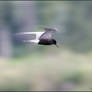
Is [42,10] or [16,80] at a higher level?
[42,10]

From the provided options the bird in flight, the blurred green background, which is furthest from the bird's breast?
the blurred green background

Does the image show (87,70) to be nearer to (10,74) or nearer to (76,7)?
(10,74)

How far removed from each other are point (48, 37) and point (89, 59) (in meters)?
2.72

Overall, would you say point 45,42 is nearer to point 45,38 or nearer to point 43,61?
point 45,38

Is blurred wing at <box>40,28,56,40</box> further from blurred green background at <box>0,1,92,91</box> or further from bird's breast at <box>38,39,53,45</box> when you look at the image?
blurred green background at <box>0,1,92,91</box>

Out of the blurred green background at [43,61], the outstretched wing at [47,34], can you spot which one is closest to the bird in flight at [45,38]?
the outstretched wing at [47,34]

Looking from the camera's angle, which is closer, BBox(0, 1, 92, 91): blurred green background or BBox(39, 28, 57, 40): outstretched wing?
BBox(39, 28, 57, 40): outstretched wing

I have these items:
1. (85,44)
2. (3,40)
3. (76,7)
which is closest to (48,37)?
(3,40)

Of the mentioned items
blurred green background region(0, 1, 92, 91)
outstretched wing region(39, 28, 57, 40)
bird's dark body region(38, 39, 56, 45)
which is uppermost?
outstretched wing region(39, 28, 57, 40)

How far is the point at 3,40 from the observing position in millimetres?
4824

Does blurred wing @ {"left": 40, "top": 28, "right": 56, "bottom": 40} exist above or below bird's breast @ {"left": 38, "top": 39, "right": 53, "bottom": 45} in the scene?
above

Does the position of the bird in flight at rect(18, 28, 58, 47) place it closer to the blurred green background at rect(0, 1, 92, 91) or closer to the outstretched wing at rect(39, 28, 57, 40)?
the outstretched wing at rect(39, 28, 57, 40)

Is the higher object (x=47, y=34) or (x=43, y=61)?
(x=47, y=34)

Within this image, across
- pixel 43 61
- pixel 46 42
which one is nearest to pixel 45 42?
pixel 46 42
